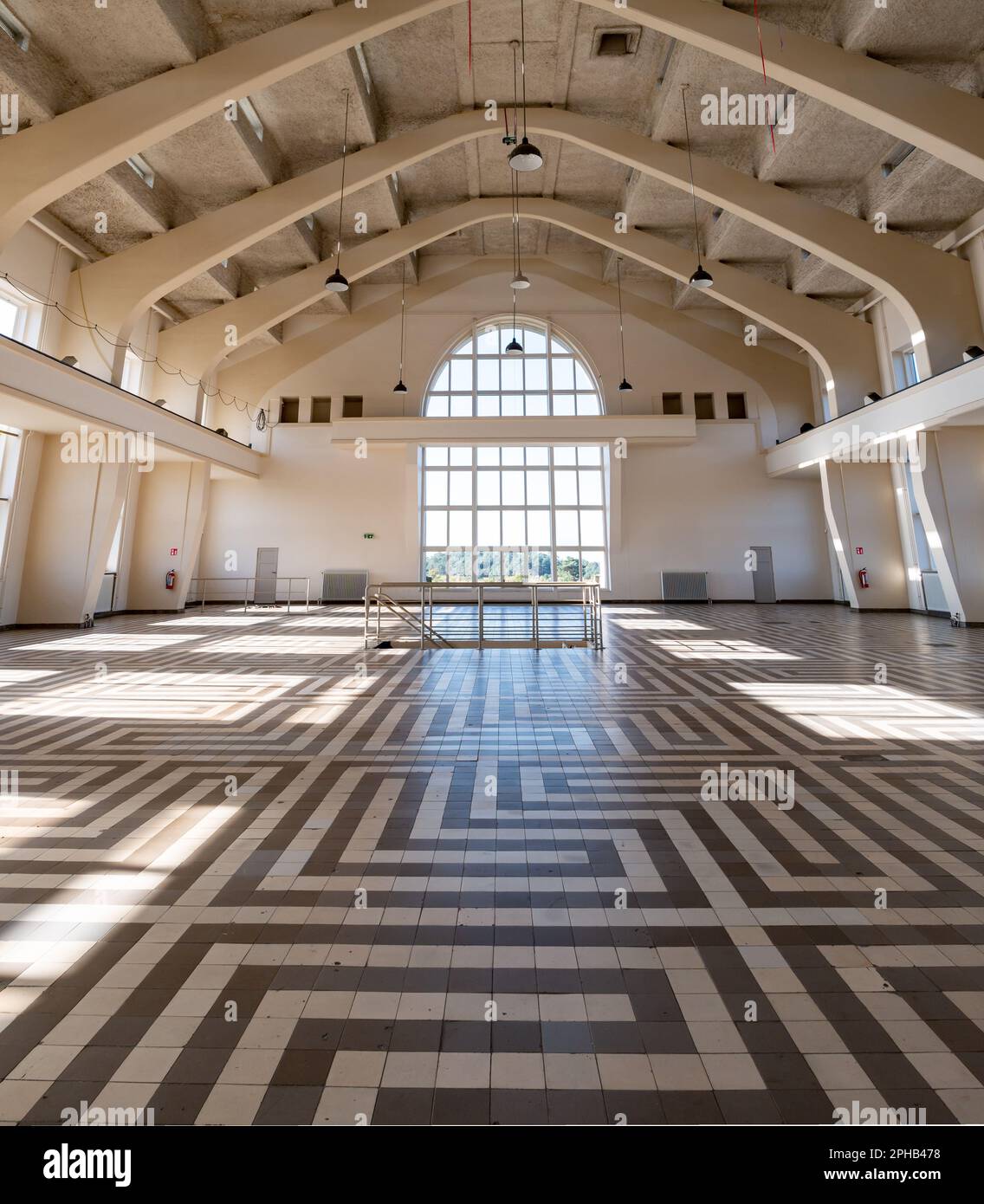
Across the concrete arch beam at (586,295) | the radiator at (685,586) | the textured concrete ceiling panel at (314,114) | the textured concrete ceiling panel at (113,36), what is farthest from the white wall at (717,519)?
the textured concrete ceiling panel at (113,36)

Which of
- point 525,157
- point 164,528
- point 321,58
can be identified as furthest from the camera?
point 164,528

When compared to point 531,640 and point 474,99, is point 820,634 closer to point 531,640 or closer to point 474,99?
point 531,640

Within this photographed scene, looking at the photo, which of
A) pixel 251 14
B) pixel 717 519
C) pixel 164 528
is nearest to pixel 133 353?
pixel 164 528

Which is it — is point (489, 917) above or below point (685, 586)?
below

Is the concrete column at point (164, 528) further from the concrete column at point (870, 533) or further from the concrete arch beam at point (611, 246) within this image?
the concrete column at point (870, 533)

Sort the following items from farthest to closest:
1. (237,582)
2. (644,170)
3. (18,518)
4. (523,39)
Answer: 1. (237,582)
2. (644,170)
3. (18,518)
4. (523,39)

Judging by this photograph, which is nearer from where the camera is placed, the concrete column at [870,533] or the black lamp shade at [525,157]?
the black lamp shade at [525,157]

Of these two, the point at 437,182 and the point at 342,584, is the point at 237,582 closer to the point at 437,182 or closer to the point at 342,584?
the point at 342,584

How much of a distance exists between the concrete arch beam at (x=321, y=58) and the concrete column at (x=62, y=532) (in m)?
3.74

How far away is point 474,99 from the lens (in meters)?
10.2

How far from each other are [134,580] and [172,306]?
256 inches

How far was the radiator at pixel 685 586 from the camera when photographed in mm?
15859

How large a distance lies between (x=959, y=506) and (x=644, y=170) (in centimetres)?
785

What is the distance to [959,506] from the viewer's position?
9.63 meters
